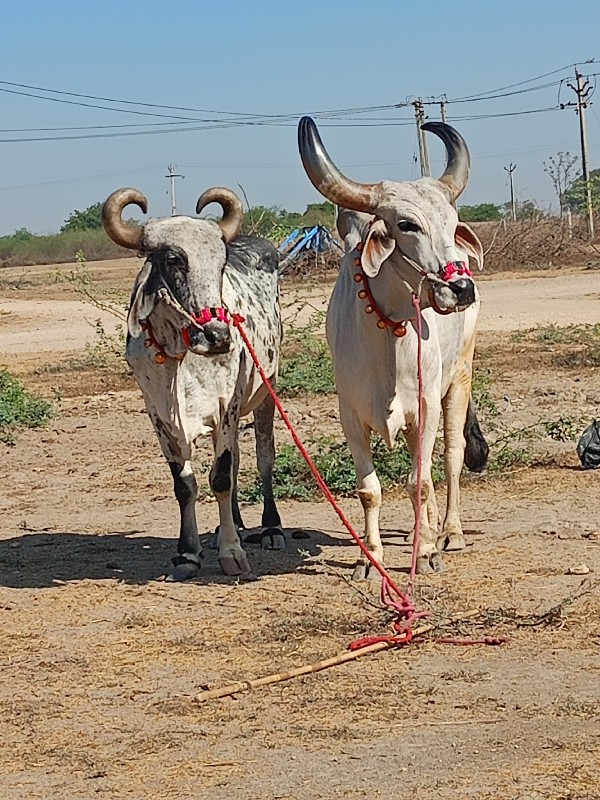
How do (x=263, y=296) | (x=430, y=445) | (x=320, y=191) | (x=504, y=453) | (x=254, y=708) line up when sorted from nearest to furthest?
(x=254, y=708)
(x=320, y=191)
(x=430, y=445)
(x=263, y=296)
(x=504, y=453)

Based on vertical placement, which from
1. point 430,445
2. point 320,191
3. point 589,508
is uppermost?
point 320,191

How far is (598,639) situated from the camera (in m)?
6.29

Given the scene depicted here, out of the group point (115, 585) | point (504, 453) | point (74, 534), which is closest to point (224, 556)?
point (115, 585)

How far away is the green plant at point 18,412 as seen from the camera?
13.3 meters

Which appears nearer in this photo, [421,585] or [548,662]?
[548,662]

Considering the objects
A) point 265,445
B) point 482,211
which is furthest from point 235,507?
point 482,211

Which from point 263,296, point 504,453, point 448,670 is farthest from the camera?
point 504,453

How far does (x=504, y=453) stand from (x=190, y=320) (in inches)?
160

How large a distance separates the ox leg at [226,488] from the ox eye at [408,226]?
5.38ft

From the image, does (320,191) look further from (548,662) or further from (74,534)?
(74,534)

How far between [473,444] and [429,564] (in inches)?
66.3

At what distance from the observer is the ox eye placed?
7.12 metres

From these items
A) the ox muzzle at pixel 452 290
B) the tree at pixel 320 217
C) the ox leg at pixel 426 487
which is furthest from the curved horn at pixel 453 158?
the tree at pixel 320 217

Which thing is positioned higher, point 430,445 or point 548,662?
point 430,445
